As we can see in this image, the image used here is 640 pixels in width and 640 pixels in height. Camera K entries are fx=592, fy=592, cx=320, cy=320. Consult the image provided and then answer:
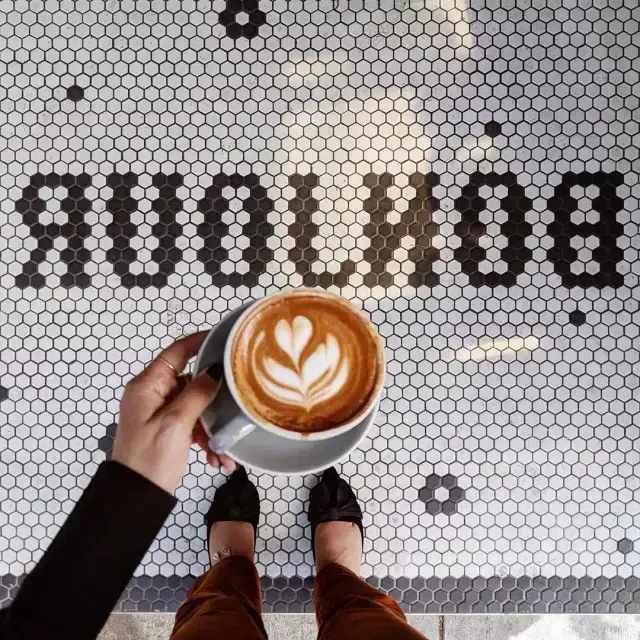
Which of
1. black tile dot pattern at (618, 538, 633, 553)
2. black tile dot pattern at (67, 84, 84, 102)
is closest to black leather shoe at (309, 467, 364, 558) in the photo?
black tile dot pattern at (618, 538, 633, 553)

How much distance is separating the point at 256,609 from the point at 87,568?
0.55 meters

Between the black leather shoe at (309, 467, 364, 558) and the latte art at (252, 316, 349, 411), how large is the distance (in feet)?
1.98

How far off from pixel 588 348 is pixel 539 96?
21.9 inches

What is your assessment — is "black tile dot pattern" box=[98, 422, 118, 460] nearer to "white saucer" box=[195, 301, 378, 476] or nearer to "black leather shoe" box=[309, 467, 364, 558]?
"black leather shoe" box=[309, 467, 364, 558]

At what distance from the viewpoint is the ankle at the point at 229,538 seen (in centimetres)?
121

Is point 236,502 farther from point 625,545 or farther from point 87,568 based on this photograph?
point 625,545

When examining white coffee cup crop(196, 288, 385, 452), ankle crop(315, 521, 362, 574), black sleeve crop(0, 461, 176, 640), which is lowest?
ankle crop(315, 521, 362, 574)

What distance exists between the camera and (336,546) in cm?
121

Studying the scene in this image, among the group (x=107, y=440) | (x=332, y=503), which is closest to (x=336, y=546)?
(x=332, y=503)

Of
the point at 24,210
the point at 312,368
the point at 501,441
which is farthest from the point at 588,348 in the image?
the point at 24,210

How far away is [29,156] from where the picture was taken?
1285mm

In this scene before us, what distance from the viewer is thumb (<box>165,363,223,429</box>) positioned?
0.69 meters

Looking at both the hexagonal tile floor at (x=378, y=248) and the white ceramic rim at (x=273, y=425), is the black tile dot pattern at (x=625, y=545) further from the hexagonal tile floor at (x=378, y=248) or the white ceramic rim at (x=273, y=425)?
the white ceramic rim at (x=273, y=425)

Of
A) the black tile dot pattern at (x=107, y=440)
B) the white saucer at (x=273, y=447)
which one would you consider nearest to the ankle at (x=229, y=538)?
the black tile dot pattern at (x=107, y=440)
